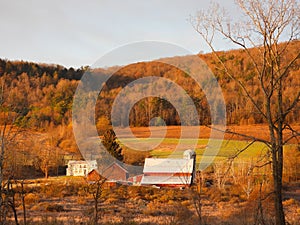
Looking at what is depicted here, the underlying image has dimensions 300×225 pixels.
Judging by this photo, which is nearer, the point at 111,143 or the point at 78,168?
the point at 111,143

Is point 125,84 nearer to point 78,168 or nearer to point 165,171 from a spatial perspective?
point 78,168

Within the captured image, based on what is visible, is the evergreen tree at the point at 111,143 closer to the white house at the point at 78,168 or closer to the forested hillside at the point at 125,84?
the forested hillside at the point at 125,84

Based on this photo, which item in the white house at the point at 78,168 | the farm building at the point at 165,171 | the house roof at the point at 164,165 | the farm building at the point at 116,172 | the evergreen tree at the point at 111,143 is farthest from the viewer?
the white house at the point at 78,168

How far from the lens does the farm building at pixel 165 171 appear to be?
24562 millimetres

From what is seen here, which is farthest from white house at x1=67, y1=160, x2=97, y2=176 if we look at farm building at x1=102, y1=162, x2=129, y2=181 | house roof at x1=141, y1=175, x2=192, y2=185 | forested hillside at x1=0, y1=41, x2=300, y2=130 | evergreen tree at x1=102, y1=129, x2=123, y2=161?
house roof at x1=141, y1=175, x2=192, y2=185

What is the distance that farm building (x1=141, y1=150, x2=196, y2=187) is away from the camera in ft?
80.6

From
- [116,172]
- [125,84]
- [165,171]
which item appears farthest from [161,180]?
[125,84]

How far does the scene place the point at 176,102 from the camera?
27141 millimetres

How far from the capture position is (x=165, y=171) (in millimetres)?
25297

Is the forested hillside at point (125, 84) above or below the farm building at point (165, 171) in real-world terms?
above

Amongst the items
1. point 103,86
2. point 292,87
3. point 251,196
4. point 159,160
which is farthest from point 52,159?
point 292,87

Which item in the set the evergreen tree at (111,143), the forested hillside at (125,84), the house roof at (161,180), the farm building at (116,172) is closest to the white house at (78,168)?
the evergreen tree at (111,143)

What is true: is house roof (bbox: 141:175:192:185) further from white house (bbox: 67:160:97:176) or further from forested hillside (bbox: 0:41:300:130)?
white house (bbox: 67:160:97:176)

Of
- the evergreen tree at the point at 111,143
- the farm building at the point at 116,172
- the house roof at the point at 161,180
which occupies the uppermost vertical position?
the evergreen tree at the point at 111,143
